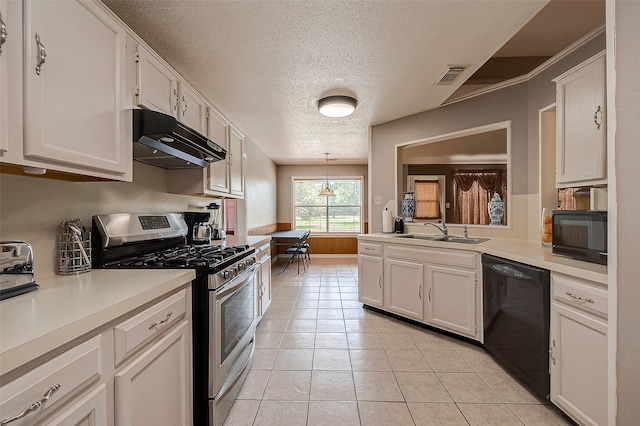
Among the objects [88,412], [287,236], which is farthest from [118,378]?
[287,236]

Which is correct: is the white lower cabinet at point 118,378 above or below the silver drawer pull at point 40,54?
below

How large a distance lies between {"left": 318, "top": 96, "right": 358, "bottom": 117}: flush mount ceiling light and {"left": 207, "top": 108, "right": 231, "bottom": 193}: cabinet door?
1.01m

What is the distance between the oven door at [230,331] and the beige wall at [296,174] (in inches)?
195

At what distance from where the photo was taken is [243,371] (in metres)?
1.92

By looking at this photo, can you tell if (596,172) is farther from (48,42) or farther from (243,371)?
(48,42)

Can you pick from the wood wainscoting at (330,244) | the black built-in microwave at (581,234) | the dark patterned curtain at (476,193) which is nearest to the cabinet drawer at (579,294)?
the black built-in microwave at (581,234)

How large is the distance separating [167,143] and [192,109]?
0.62 m

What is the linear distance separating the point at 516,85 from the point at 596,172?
148 cm

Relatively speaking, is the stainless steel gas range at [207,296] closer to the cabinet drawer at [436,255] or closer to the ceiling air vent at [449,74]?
the cabinet drawer at [436,255]

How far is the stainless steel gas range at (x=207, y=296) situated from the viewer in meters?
1.46

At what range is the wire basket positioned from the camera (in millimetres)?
1337

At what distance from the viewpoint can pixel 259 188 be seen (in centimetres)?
515

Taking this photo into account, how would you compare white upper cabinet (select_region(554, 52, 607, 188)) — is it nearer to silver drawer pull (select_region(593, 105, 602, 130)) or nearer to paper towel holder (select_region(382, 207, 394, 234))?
silver drawer pull (select_region(593, 105, 602, 130))

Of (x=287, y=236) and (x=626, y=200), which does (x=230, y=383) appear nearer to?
(x=626, y=200)
